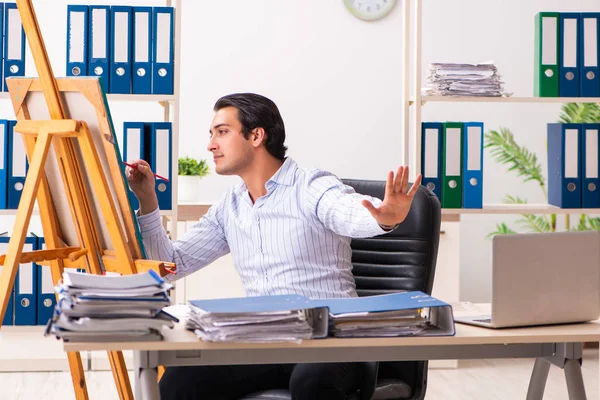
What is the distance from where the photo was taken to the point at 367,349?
1.54m

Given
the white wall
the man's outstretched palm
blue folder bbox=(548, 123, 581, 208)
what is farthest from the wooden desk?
the white wall

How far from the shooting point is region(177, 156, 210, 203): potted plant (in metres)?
4.02

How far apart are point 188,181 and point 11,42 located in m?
1.02

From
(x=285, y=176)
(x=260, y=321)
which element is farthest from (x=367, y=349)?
(x=285, y=176)

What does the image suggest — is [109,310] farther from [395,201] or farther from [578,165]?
[578,165]

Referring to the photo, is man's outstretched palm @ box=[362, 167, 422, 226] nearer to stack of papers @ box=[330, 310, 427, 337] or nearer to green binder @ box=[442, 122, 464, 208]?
stack of papers @ box=[330, 310, 427, 337]

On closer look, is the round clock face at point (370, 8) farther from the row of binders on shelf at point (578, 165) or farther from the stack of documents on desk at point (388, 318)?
the stack of documents on desk at point (388, 318)

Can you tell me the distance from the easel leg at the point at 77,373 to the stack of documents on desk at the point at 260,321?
0.95m

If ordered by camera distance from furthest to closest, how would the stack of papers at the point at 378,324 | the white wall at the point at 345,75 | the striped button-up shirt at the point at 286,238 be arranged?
the white wall at the point at 345,75
the striped button-up shirt at the point at 286,238
the stack of papers at the point at 378,324

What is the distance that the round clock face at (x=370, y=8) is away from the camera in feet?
16.8

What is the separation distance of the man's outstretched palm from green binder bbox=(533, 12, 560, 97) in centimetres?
207

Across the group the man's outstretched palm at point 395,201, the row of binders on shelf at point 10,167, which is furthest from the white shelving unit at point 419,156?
the man's outstretched palm at point 395,201

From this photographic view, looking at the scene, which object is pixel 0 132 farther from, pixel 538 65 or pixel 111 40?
pixel 538 65

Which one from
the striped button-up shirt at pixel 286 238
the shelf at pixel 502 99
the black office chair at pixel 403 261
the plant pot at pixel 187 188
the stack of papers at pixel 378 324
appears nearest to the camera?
the stack of papers at pixel 378 324
